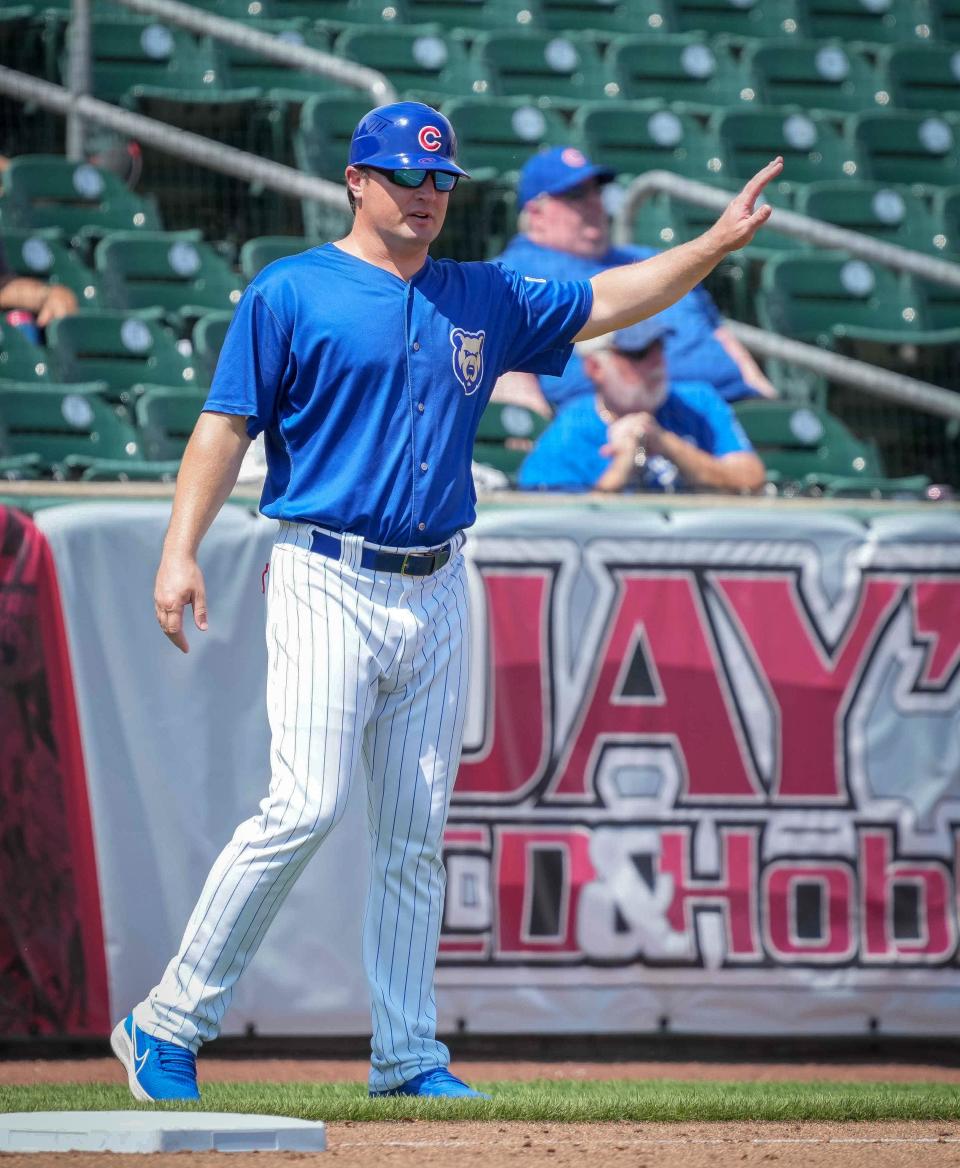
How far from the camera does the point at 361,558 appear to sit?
3.12 meters

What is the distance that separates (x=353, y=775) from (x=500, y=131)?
17.2ft

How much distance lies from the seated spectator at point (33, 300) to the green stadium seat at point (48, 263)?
75 millimetres

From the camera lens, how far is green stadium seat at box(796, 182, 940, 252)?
796cm

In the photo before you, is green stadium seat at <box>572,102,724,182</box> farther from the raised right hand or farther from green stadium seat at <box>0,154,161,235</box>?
the raised right hand

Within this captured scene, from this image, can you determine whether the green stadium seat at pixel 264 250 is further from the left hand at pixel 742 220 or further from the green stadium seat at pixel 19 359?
the left hand at pixel 742 220

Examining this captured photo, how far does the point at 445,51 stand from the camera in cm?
840

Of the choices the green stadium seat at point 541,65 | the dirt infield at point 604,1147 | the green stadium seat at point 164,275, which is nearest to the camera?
the dirt infield at point 604,1147

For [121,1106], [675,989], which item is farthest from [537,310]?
[675,989]

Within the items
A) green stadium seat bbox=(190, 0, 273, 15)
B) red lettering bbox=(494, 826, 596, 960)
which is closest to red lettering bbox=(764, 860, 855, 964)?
red lettering bbox=(494, 826, 596, 960)

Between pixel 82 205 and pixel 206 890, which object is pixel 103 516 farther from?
pixel 82 205

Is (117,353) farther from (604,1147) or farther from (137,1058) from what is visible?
(604,1147)

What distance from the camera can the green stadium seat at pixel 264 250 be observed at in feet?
22.1

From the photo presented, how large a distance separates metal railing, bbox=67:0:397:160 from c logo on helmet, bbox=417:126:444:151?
4.15 metres

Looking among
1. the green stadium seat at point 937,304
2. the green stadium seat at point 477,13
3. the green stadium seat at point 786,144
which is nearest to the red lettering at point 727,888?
the green stadium seat at point 937,304
